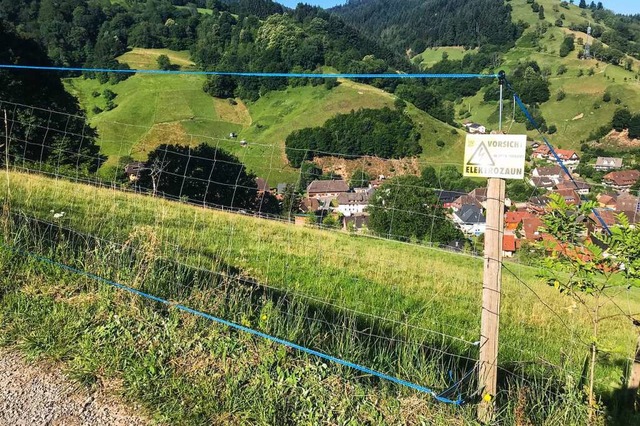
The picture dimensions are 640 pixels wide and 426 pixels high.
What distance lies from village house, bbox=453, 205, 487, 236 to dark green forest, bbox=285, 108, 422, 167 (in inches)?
3706

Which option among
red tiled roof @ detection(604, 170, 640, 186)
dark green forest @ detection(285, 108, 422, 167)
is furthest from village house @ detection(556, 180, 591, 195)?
dark green forest @ detection(285, 108, 422, 167)

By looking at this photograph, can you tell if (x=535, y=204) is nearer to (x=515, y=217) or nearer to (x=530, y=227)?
(x=530, y=227)

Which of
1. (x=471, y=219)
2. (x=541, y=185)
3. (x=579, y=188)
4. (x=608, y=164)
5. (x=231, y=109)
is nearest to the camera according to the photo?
(x=579, y=188)

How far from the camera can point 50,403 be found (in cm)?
314

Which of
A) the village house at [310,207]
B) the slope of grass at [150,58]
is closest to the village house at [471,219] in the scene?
the village house at [310,207]

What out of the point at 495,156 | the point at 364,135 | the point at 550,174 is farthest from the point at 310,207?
the point at 364,135

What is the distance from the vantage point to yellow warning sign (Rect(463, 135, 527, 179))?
272cm

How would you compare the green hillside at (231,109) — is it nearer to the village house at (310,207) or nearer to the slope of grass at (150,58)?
the slope of grass at (150,58)

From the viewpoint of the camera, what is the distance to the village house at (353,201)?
285 inches

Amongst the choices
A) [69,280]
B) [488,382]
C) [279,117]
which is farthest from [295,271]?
[279,117]

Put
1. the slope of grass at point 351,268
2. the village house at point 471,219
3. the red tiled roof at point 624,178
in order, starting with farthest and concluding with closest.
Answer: the red tiled roof at point 624,178, the slope of grass at point 351,268, the village house at point 471,219

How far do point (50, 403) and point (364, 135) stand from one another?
102m

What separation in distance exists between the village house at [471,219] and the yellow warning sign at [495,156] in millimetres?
2069

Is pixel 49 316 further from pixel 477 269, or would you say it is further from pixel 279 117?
pixel 279 117
